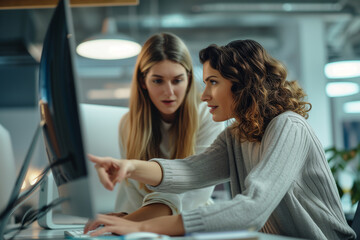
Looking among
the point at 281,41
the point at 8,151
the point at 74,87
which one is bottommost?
the point at 281,41

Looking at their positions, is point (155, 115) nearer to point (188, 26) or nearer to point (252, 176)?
point (252, 176)

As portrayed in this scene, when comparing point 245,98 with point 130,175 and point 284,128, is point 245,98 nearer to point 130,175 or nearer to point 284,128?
point 284,128

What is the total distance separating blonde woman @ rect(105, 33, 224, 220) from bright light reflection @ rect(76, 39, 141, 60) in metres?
1.64

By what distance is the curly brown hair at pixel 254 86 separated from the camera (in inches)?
46.6

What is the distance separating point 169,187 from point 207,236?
1.88ft

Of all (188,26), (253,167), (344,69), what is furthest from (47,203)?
(188,26)

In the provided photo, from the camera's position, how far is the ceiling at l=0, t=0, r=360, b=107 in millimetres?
4883

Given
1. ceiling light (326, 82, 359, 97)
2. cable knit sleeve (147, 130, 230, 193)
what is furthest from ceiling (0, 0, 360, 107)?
cable knit sleeve (147, 130, 230, 193)

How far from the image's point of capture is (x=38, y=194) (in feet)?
4.09

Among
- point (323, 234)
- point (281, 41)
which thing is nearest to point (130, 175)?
point (323, 234)

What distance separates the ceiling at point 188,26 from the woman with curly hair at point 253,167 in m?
3.75

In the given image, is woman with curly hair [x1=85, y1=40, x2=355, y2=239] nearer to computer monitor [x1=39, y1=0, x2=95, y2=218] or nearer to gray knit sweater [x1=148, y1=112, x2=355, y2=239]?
gray knit sweater [x1=148, y1=112, x2=355, y2=239]

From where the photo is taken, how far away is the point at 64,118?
778 millimetres

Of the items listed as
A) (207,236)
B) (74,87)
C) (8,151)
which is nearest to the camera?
(207,236)
